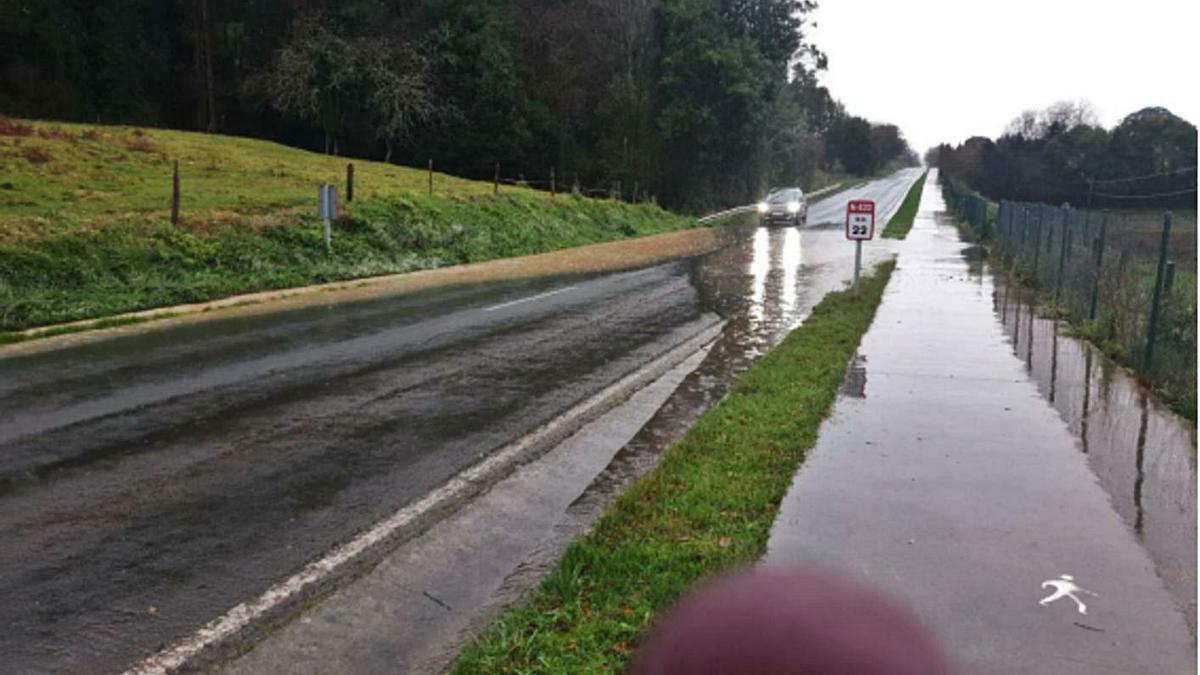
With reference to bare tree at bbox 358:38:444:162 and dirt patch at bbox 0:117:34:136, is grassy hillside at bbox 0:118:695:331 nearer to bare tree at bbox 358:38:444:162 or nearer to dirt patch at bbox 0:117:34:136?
dirt patch at bbox 0:117:34:136

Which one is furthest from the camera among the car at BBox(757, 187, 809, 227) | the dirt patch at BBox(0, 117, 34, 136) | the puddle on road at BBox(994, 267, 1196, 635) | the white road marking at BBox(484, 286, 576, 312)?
the car at BBox(757, 187, 809, 227)

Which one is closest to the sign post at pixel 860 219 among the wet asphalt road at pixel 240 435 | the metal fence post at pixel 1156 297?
the wet asphalt road at pixel 240 435

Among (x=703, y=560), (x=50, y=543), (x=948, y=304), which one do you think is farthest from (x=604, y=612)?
(x=948, y=304)

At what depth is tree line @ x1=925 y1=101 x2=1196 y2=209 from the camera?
4273 cm

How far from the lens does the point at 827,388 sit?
28.0 feet

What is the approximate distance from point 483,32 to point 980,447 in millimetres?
43046

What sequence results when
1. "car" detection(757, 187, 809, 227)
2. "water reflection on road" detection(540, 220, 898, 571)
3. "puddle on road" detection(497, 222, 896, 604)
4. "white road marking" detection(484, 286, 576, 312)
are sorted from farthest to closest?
"car" detection(757, 187, 809, 227)
"white road marking" detection(484, 286, 576, 312)
"water reflection on road" detection(540, 220, 898, 571)
"puddle on road" detection(497, 222, 896, 604)

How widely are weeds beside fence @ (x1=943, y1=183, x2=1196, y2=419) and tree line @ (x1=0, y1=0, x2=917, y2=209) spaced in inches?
1095

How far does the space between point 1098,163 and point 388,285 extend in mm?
48601

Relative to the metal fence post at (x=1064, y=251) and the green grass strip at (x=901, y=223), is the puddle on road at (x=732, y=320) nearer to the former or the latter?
the green grass strip at (x=901, y=223)

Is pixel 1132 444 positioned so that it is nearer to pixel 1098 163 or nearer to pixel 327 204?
pixel 327 204

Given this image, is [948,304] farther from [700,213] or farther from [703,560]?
[700,213]

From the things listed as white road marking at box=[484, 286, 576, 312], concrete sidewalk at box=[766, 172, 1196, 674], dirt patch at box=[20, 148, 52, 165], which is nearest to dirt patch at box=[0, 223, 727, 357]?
white road marking at box=[484, 286, 576, 312]

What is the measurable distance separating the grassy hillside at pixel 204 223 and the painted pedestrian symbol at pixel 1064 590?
1269 centimetres
